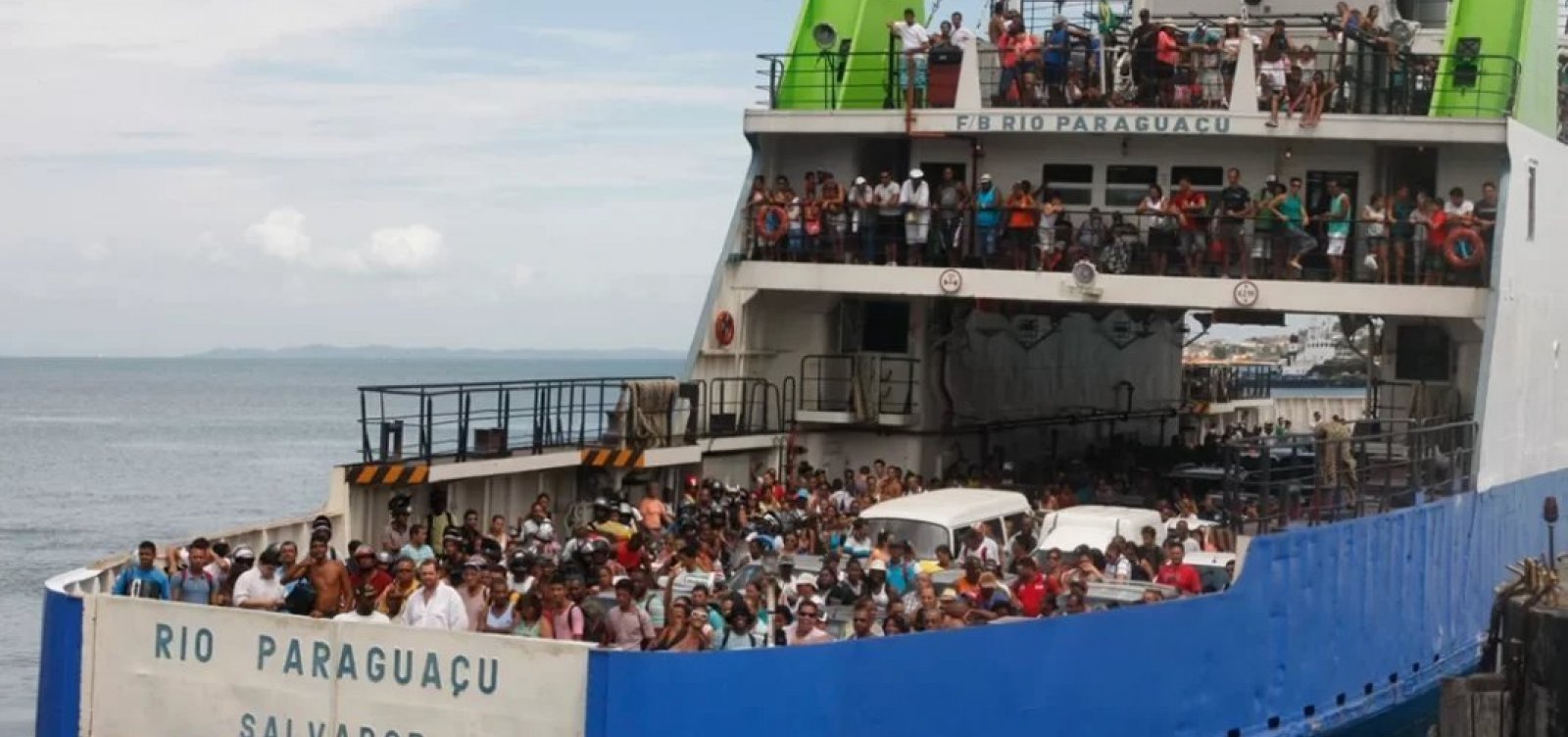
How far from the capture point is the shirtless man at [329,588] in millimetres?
13516

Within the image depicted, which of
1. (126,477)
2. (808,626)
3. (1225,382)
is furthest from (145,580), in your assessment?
(126,477)

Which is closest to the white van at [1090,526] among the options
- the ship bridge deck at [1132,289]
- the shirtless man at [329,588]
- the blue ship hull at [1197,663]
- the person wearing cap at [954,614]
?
the blue ship hull at [1197,663]

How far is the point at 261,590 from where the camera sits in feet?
45.6

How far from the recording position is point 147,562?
14.1 meters

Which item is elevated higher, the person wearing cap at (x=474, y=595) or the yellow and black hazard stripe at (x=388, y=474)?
the yellow and black hazard stripe at (x=388, y=474)

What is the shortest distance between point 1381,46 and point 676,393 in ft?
24.5

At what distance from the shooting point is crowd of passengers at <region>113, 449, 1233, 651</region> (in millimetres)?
12953

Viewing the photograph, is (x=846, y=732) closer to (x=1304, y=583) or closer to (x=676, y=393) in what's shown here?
(x=1304, y=583)

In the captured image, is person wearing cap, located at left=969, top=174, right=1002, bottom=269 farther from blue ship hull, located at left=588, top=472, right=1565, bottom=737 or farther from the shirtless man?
the shirtless man

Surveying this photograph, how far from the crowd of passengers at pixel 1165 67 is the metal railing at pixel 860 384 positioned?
8.80ft

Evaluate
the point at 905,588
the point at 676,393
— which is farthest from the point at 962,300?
the point at 905,588

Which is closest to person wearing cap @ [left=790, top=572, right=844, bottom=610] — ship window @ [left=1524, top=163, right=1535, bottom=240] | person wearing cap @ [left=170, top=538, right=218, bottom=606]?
person wearing cap @ [left=170, top=538, right=218, bottom=606]

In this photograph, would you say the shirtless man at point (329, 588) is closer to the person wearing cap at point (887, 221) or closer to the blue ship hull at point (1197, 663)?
the blue ship hull at point (1197, 663)

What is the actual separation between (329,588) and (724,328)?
30.1ft
